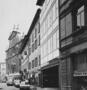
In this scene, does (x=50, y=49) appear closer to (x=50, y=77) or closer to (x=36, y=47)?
(x=50, y=77)

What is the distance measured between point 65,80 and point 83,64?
4.25 m

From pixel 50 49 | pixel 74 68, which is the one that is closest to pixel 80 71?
pixel 74 68

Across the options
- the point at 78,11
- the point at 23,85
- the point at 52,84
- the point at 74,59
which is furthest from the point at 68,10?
the point at 23,85

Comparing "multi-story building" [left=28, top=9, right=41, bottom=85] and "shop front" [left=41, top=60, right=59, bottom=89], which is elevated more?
"multi-story building" [left=28, top=9, right=41, bottom=85]

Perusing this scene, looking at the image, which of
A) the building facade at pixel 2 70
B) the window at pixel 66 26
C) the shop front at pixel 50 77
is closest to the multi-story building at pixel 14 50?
the building facade at pixel 2 70

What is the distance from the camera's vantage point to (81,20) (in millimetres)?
23203

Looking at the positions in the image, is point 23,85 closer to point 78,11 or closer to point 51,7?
point 51,7

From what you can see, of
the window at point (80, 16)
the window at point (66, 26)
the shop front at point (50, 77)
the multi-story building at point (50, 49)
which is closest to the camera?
the window at point (80, 16)

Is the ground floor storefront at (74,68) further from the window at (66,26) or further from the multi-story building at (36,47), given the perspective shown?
the multi-story building at (36,47)

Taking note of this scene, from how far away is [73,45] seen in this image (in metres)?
23.8

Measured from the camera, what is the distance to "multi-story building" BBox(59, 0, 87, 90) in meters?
22.2

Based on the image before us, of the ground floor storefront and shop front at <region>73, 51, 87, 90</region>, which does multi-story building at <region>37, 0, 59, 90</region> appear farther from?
shop front at <region>73, 51, 87, 90</region>

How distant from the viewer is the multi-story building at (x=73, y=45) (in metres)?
22.2

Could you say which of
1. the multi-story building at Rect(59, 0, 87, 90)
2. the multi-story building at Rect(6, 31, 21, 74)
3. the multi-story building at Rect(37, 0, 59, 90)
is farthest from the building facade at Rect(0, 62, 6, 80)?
the multi-story building at Rect(59, 0, 87, 90)
